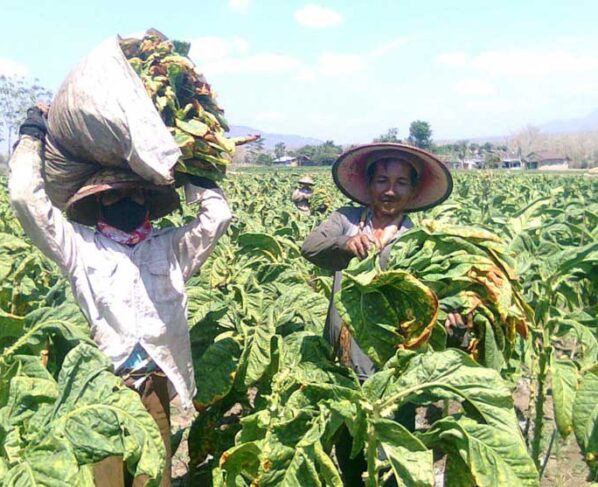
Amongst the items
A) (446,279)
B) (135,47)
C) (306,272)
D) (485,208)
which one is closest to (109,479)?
(446,279)

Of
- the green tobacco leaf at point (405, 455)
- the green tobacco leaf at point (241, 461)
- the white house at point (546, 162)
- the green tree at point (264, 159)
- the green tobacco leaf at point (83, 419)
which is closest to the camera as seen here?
the green tobacco leaf at point (83, 419)

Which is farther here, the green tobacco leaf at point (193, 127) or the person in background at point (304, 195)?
the person in background at point (304, 195)

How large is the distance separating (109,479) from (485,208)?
8.59 metres

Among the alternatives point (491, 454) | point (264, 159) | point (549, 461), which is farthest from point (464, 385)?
point (264, 159)

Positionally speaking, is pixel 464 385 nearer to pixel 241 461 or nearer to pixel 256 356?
pixel 241 461

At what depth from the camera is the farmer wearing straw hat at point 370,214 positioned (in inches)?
96.7

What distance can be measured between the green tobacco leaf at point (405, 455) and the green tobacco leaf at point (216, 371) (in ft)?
3.47

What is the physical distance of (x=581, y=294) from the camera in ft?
14.1

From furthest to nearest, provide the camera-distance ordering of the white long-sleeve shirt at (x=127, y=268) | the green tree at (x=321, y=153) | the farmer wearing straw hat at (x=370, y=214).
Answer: the green tree at (x=321, y=153), the farmer wearing straw hat at (x=370, y=214), the white long-sleeve shirt at (x=127, y=268)

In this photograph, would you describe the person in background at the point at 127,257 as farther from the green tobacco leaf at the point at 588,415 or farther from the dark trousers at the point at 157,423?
the green tobacco leaf at the point at 588,415

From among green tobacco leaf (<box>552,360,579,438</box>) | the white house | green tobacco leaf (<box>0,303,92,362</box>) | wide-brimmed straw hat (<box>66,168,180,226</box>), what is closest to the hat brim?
wide-brimmed straw hat (<box>66,168,180,226</box>)

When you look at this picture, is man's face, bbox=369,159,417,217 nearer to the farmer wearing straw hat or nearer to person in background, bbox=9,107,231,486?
the farmer wearing straw hat

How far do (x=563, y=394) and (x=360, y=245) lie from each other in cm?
84

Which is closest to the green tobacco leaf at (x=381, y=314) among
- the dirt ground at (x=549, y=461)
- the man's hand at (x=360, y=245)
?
the man's hand at (x=360, y=245)
